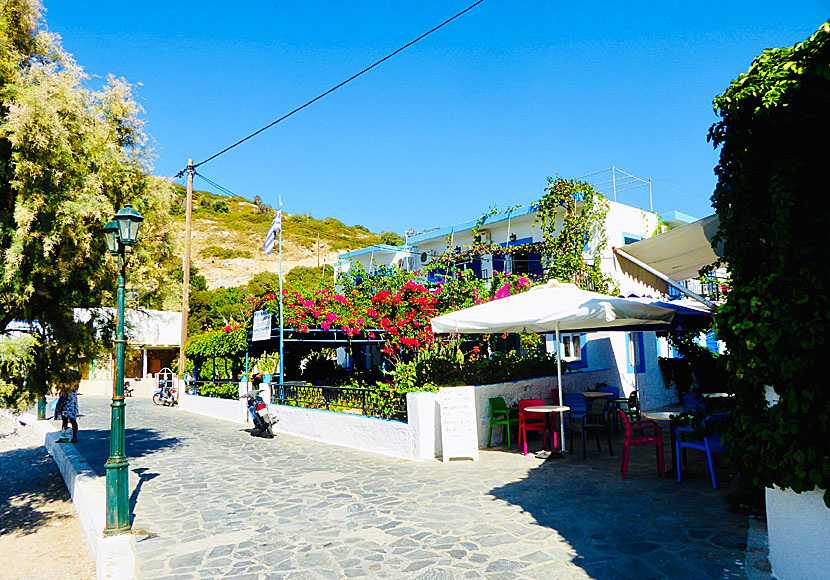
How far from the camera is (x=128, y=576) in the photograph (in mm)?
4855

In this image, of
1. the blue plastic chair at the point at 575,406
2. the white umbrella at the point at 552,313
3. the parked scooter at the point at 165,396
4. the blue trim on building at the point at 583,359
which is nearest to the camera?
the white umbrella at the point at 552,313

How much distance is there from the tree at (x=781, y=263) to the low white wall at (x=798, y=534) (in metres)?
0.19

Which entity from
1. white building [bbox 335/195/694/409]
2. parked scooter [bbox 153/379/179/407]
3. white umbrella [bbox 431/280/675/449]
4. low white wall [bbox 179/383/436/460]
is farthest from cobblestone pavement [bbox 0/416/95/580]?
parked scooter [bbox 153/379/179/407]

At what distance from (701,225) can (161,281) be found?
27.6 ft

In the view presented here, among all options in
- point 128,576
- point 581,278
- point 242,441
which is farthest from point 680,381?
point 128,576

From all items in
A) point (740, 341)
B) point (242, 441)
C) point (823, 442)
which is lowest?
point (242, 441)

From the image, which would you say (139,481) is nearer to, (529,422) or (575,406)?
(529,422)

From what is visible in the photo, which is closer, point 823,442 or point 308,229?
point 823,442

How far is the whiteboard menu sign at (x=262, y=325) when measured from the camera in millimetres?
15023

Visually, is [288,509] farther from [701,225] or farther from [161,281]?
[701,225]

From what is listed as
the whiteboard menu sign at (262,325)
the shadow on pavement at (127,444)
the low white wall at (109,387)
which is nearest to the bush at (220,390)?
the shadow on pavement at (127,444)

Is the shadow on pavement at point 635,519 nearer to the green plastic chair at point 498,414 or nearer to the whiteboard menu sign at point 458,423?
the whiteboard menu sign at point 458,423

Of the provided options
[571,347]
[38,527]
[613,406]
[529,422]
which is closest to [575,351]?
[571,347]

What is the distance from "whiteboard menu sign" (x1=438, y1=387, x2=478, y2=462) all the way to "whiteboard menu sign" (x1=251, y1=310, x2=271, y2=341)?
7431 mm
